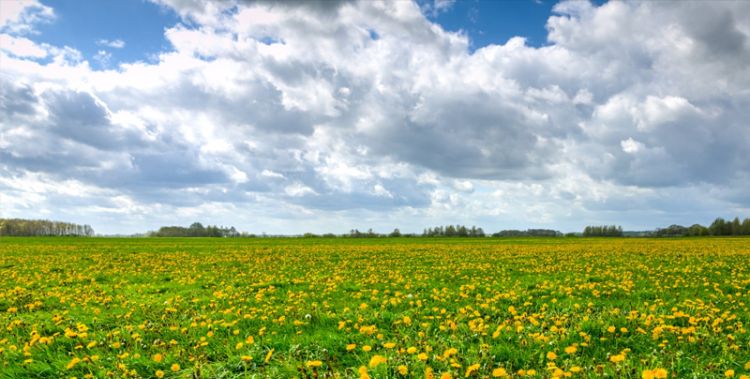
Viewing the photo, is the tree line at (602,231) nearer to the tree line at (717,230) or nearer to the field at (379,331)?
the tree line at (717,230)

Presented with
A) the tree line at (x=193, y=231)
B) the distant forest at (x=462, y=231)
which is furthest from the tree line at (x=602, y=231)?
the tree line at (x=193, y=231)

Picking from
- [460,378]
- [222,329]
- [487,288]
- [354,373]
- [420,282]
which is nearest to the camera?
[460,378]

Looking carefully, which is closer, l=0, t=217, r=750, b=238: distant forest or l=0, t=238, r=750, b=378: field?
l=0, t=238, r=750, b=378: field

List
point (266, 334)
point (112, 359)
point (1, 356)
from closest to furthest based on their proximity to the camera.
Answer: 1. point (112, 359)
2. point (1, 356)
3. point (266, 334)

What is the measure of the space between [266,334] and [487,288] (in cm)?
631

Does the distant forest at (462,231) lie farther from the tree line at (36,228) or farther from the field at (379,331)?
the field at (379,331)

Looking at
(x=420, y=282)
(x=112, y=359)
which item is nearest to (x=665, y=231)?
(x=420, y=282)

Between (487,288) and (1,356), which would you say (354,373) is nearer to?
(1,356)

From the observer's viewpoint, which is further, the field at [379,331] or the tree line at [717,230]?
the tree line at [717,230]

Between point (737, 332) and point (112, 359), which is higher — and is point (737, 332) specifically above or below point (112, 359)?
above

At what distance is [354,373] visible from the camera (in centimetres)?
509

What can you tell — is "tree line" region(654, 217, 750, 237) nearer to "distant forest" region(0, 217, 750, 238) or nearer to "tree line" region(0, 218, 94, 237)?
"distant forest" region(0, 217, 750, 238)

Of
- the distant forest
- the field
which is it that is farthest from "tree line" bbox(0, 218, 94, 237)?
Result: the field

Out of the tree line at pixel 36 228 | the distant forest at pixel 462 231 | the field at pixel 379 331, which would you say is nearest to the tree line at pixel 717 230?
the distant forest at pixel 462 231
